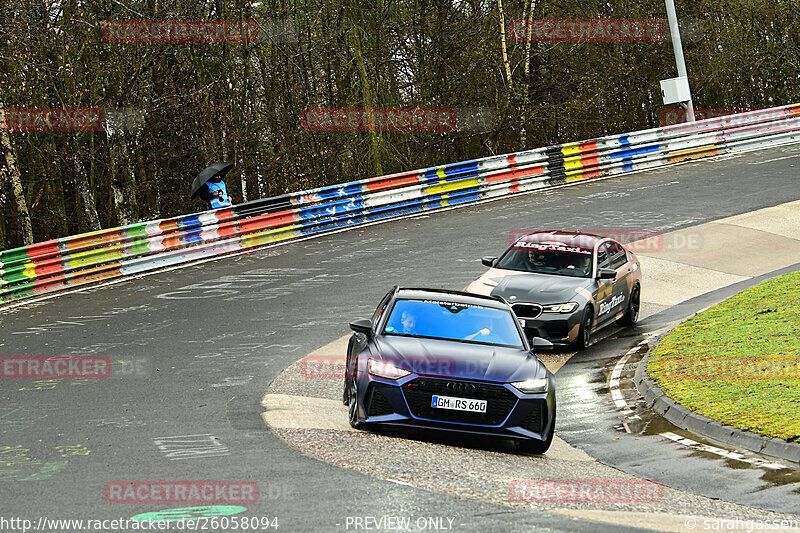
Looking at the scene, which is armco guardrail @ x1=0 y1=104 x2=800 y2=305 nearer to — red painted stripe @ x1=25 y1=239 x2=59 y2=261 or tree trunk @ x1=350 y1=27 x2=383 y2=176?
red painted stripe @ x1=25 y1=239 x2=59 y2=261

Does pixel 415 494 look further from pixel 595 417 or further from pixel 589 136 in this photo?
pixel 589 136

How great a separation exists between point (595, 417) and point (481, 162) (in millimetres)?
16034

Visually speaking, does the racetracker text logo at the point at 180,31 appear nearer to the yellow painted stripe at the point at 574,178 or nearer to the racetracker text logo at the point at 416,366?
the yellow painted stripe at the point at 574,178

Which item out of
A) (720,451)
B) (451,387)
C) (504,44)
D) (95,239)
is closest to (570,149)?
(504,44)

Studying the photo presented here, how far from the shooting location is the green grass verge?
11.0 m

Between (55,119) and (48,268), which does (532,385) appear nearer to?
(48,268)

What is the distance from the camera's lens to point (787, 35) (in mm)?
38875

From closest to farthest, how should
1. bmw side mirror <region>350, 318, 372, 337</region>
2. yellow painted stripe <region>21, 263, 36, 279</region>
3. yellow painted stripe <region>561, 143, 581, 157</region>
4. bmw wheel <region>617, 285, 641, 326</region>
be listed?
1. bmw side mirror <region>350, 318, 372, 337</region>
2. bmw wheel <region>617, 285, 641, 326</region>
3. yellow painted stripe <region>21, 263, 36, 279</region>
4. yellow painted stripe <region>561, 143, 581, 157</region>

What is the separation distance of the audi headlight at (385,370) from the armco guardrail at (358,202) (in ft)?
36.5

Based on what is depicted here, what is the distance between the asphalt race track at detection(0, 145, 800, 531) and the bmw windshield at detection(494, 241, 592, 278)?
1255 mm

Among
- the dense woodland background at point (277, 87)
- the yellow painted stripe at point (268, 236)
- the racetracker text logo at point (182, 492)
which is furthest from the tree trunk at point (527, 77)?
the racetracker text logo at point (182, 492)

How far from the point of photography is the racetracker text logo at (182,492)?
7.44 m

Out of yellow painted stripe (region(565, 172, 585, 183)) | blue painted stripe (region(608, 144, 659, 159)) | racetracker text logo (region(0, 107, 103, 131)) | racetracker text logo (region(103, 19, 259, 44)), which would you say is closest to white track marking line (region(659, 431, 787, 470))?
yellow painted stripe (region(565, 172, 585, 183))

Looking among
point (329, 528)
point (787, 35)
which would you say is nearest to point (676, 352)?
point (329, 528)
